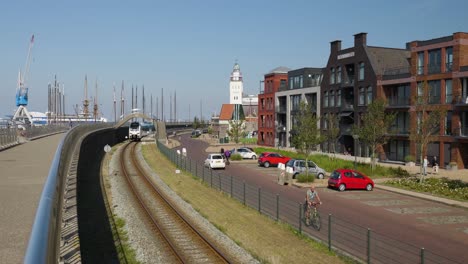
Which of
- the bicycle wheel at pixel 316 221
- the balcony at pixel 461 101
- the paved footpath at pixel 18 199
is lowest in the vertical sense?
the bicycle wheel at pixel 316 221

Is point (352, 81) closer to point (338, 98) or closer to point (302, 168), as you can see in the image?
point (338, 98)

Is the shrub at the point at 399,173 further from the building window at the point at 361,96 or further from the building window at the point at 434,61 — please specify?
the building window at the point at 361,96

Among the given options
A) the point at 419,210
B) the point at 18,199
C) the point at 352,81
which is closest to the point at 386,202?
the point at 419,210

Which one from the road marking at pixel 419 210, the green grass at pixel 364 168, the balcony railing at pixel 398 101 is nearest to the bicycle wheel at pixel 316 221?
the road marking at pixel 419 210

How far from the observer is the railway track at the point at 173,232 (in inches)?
603

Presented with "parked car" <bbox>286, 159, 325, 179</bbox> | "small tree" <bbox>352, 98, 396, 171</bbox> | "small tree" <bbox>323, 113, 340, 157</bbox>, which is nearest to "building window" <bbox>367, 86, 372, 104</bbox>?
"small tree" <bbox>323, 113, 340, 157</bbox>

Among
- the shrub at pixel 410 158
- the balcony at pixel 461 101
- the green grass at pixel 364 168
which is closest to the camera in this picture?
the green grass at pixel 364 168

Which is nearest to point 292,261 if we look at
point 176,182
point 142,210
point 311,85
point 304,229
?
point 304,229

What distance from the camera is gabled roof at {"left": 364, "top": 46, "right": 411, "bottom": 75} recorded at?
54000mm

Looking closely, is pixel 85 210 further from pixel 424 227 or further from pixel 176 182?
pixel 424 227

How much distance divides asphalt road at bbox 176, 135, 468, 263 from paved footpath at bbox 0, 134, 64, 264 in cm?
971

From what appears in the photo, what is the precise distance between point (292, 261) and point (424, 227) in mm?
8421

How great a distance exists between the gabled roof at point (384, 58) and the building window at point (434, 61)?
292 inches

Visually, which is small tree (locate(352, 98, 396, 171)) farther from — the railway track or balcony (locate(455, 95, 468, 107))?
the railway track
